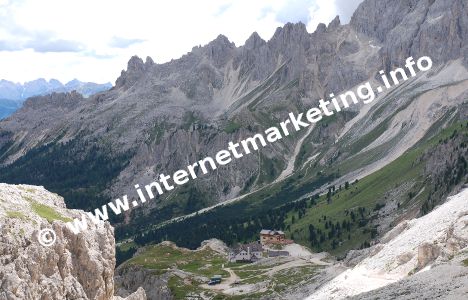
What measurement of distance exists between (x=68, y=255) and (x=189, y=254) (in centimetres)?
12584

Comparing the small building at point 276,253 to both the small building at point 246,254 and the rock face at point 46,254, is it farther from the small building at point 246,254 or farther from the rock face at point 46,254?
the rock face at point 46,254

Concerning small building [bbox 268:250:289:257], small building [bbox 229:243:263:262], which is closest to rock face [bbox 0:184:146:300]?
small building [bbox 229:243:263:262]

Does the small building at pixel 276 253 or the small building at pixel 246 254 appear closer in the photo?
the small building at pixel 246 254

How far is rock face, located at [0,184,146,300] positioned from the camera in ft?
184

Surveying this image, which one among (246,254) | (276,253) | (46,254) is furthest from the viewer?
(276,253)

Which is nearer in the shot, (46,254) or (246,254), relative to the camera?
(46,254)

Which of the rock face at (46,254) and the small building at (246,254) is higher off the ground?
the rock face at (46,254)

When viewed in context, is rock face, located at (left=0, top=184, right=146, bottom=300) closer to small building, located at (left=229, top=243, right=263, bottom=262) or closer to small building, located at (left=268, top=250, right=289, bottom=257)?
small building, located at (left=229, top=243, right=263, bottom=262)

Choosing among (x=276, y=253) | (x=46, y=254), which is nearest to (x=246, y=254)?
(x=276, y=253)

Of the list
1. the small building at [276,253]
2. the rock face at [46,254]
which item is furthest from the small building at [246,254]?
the rock face at [46,254]

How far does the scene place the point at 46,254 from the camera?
59.3 meters

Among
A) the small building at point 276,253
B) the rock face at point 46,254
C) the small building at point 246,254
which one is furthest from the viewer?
the small building at point 276,253

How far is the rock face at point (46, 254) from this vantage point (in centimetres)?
5600

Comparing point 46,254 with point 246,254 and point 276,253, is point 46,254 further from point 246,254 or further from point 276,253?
point 276,253
